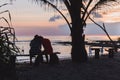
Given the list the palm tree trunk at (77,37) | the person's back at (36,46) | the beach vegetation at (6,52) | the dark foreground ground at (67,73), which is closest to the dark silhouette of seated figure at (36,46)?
the person's back at (36,46)

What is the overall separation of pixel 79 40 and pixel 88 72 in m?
5.18

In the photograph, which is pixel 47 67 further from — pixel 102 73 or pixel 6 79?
pixel 6 79

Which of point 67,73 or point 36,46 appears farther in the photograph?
point 36,46

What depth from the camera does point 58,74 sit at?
50.6 ft

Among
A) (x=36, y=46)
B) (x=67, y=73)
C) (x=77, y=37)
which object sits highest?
(x=77, y=37)

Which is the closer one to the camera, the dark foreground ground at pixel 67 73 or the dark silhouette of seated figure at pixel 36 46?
the dark foreground ground at pixel 67 73

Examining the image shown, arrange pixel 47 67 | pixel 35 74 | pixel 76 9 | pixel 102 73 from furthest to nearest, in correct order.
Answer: pixel 76 9 → pixel 47 67 → pixel 102 73 → pixel 35 74

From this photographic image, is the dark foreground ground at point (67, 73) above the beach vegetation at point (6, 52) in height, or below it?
below

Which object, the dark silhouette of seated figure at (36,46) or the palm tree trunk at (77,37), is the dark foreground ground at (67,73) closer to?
the dark silhouette of seated figure at (36,46)

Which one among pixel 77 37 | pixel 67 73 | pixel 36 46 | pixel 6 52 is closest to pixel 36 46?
pixel 36 46

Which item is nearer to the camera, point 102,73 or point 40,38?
point 102,73

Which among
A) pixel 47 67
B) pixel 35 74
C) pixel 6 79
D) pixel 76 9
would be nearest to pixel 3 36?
pixel 6 79

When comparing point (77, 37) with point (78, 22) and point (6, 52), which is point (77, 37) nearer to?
point (78, 22)

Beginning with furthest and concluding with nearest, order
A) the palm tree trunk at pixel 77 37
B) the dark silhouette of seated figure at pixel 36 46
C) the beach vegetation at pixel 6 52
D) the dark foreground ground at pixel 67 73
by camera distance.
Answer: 1. the palm tree trunk at pixel 77 37
2. the dark silhouette of seated figure at pixel 36 46
3. the dark foreground ground at pixel 67 73
4. the beach vegetation at pixel 6 52
